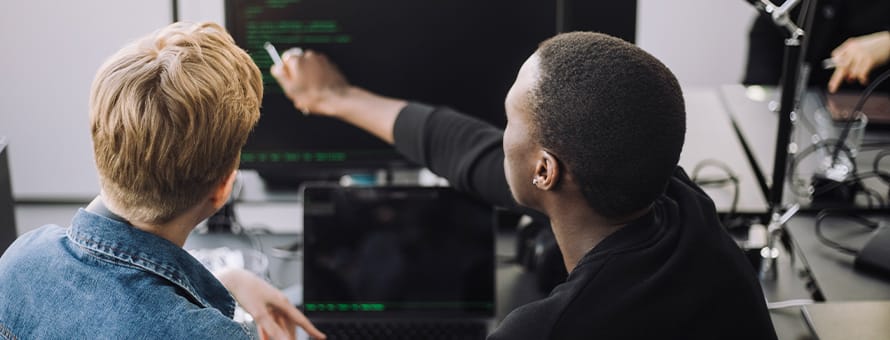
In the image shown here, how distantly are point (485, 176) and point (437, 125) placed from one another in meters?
0.14

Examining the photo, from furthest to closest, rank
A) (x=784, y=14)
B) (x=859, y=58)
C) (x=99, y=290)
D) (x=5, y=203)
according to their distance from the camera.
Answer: (x=859, y=58), (x=784, y=14), (x=5, y=203), (x=99, y=290)

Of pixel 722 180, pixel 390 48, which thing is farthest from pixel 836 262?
pixel 390 48

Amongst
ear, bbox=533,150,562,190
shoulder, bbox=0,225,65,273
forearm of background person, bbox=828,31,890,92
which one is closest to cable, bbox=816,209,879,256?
forearm of background person, bbox=828,31,890,92

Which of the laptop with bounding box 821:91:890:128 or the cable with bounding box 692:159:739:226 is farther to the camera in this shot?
Answer: the laptop with bounding box 821:91:890:128

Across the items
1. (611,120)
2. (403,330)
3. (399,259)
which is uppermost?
(611,120)

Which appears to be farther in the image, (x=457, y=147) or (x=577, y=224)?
(x=457, y=147)

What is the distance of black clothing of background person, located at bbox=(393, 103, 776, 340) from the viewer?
92cm

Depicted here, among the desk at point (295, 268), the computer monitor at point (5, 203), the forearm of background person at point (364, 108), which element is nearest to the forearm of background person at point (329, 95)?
the forearm of background person at point (364, 108)

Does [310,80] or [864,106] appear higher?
[310,80]

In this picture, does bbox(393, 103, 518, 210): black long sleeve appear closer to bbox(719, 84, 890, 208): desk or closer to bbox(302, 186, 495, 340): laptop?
bbox(302, 186, 495, 340): laptop

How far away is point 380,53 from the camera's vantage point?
1525mm

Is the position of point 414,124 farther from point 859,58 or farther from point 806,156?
point 859,58

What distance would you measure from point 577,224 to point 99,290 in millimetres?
520

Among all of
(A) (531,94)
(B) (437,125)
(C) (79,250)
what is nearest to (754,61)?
(B) (437,125)
